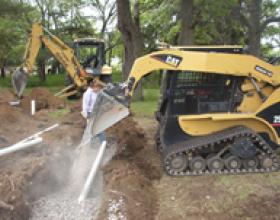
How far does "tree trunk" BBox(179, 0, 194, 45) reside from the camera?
16.3 metres

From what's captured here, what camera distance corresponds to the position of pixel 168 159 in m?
7.86

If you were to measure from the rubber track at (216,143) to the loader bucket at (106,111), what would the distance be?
1.10 meters

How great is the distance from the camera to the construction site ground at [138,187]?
598 cm

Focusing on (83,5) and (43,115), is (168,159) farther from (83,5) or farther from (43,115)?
(83,5)

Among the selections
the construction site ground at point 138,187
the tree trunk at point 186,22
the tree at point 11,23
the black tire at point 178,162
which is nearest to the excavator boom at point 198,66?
the construction site ground at point 138,187

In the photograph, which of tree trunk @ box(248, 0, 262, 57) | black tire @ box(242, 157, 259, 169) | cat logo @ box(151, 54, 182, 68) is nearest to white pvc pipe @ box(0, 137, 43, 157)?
cat logo @ box(151, 54, 182, 68)

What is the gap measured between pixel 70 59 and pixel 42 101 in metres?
2.46

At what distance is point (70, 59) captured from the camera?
17891mm

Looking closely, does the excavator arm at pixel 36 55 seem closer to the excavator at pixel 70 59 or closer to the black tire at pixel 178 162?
the excavator at pixel 70 59

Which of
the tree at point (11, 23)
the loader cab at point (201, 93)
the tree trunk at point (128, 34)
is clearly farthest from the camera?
the tree at point (11, 23)

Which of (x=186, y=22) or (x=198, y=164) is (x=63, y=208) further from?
(x=186, y=22)

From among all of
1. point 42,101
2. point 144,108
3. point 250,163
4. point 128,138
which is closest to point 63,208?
point 250,163

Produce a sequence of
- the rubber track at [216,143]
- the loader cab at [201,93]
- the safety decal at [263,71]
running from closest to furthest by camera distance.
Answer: the rubber track at [216,143]
the safety decal at [263,71]
the loader cab at [201,93]

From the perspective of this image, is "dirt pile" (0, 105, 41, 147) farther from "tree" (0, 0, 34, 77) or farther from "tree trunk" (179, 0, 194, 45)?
"tree" (0, 0, 34, 77)
